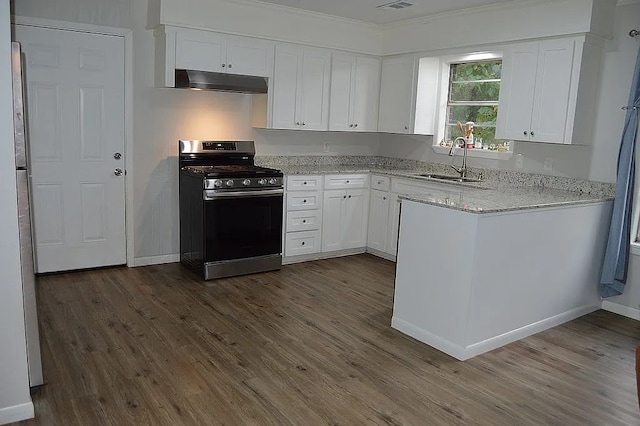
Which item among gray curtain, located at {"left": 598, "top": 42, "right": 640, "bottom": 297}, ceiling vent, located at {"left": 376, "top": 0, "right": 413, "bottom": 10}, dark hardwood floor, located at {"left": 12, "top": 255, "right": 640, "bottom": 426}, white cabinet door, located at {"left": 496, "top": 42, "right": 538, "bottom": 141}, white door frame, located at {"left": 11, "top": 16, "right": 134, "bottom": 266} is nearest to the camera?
dark hardwood floor, located at {"left": 12, "top": 255, "right": 640, "bottom": 426}

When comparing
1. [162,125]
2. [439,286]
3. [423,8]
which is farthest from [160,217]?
[423,8]

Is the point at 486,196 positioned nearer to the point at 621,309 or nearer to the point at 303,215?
the point at 621,309

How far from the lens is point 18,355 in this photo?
7.90ft

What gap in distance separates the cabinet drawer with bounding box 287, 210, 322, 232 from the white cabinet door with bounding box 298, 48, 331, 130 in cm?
90

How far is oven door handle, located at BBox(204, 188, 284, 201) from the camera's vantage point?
179 inches

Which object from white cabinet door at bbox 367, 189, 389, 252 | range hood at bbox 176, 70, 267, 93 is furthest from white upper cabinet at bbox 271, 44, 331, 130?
white cabinet door at bbox 367, 189, 389, 252

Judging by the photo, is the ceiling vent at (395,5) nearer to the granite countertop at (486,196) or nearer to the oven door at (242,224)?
→ the granite countertop at (486,196)

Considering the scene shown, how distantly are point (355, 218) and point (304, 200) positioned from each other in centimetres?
73

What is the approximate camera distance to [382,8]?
4957 mm

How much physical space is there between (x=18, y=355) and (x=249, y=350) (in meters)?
1.33

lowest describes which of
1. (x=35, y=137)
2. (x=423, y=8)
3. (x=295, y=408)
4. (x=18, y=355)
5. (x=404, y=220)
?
(x=295, y=408)

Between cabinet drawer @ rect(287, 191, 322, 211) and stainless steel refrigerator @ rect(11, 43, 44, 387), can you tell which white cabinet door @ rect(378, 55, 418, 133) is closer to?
cabinet drawer @ rect(287, 191, 322, 211)

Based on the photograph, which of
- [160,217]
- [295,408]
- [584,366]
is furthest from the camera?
Answer: [160,217]

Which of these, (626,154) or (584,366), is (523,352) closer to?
(584,366)
